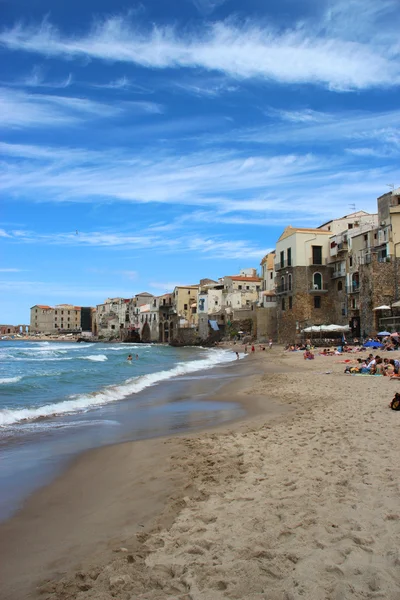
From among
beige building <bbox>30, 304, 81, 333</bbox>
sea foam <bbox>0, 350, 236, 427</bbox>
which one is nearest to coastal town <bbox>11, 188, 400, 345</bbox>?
sea foam <bbox>0, 350, 236, 427</bbox>

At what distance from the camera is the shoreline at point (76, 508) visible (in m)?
4.14

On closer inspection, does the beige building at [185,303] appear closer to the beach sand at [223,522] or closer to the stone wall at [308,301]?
the stone wall at [308,301]

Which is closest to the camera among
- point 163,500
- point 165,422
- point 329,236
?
point 163,500

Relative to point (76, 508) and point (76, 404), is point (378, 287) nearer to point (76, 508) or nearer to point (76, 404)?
point (76, 404)

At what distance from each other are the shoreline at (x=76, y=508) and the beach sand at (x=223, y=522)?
0.7 inches

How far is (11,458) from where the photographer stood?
7832 mm

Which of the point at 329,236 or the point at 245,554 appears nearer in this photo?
the point at 245,554

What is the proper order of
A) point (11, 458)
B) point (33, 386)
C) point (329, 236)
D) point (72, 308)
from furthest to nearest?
point (72, 308) → point (329, 236) → point (33, 386) → point (11, 458)

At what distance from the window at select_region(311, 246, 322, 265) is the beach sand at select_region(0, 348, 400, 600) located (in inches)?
1497

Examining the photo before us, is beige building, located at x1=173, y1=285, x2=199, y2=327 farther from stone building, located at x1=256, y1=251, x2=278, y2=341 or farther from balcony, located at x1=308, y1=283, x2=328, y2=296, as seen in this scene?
balcony, located at x1=308, y1=283, x2=328, y2=296

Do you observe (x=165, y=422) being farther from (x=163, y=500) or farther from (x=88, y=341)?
(x=88, y=341)

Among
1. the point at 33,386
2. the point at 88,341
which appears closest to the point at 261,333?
the point at 33,386

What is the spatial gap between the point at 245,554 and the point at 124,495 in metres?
2.54

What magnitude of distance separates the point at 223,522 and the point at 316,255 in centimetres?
4299
